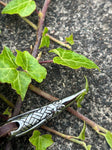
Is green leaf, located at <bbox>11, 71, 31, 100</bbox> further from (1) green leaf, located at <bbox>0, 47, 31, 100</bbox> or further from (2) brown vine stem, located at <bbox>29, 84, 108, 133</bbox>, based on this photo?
(2) brown vine stem, located at <bbox>29, 84, 108, 133</bbox>

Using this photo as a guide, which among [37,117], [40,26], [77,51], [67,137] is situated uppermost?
[40,26]

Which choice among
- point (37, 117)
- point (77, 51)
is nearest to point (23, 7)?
point (77, 51)

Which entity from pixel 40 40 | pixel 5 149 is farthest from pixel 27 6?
pixel 5 149

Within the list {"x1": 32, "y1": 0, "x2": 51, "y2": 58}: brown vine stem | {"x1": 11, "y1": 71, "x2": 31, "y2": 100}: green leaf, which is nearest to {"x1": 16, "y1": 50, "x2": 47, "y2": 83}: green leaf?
{"x1": 11, "y1": 71, "x2": 31, "y2": 100}: green leaf

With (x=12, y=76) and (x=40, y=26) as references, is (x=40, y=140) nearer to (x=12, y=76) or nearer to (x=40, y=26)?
(x=12, y=76)

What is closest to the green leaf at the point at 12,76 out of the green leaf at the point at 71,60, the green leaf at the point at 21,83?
the green leaf at the point at 21,83

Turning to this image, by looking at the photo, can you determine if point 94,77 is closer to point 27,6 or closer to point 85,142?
point 85,142

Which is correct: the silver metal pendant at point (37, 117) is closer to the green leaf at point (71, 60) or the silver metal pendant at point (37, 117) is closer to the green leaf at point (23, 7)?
the green leaf at point (71, 60)
